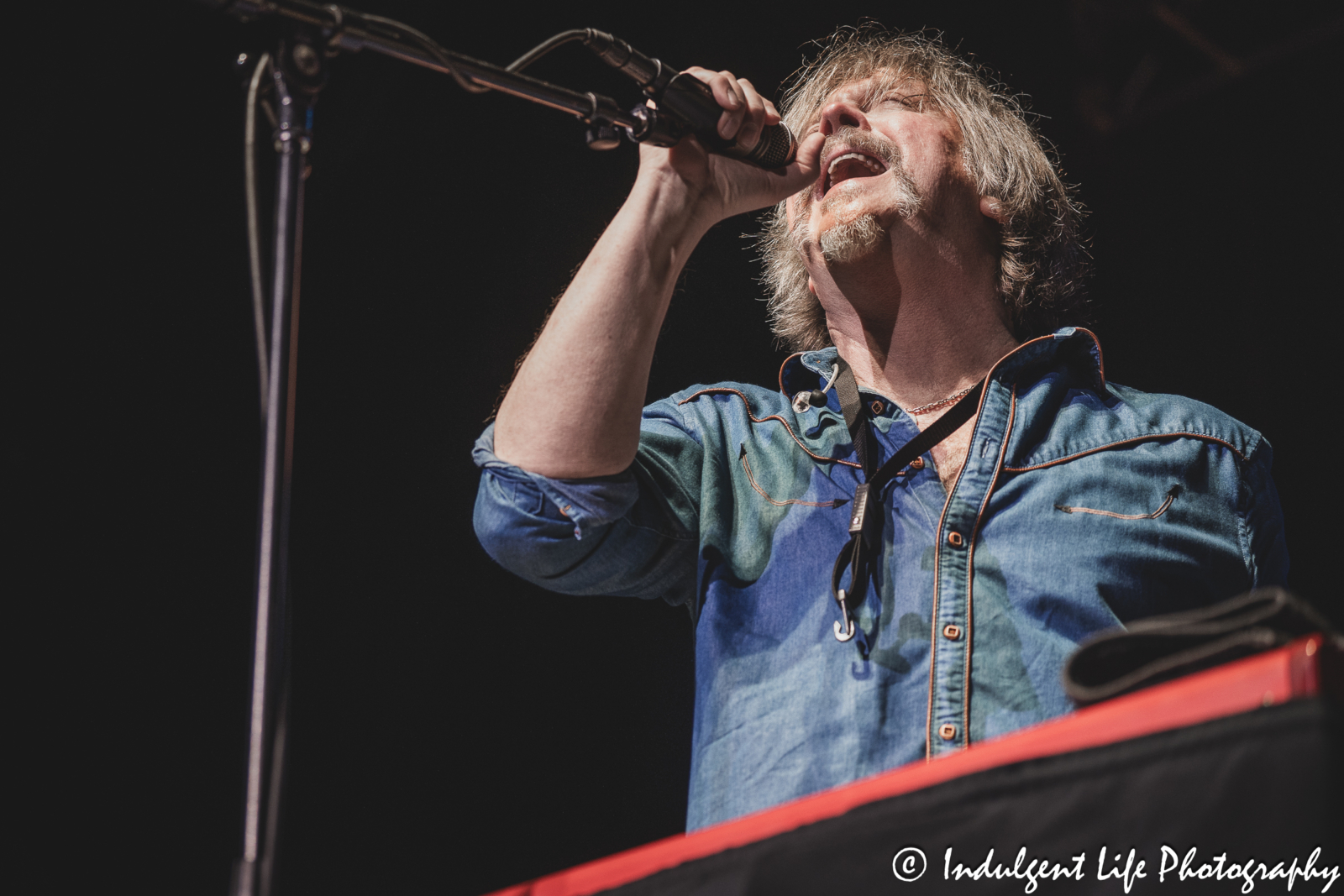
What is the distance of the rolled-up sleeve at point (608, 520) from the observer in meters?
1.65

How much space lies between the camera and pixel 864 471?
1875 millimetres

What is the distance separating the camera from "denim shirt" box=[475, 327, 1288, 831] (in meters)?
1.62

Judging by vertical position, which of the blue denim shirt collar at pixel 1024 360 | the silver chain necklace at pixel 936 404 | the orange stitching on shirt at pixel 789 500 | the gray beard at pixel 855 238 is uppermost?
the gray beard at pixel 855 238

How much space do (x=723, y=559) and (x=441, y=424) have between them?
44.3 inches

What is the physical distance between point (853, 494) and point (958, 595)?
271mm

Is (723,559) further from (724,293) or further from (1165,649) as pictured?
(724,293)

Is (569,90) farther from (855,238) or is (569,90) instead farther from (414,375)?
(414,375)

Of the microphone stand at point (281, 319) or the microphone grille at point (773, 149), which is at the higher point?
the microphone grille at point (773, 149)

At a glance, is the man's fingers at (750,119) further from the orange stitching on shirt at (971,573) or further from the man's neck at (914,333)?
the man's neck at (914,333)

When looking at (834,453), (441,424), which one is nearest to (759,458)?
(834,453)

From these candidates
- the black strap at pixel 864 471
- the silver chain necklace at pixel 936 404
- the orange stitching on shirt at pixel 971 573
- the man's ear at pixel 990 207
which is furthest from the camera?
the man's ear at pixel 990 207
